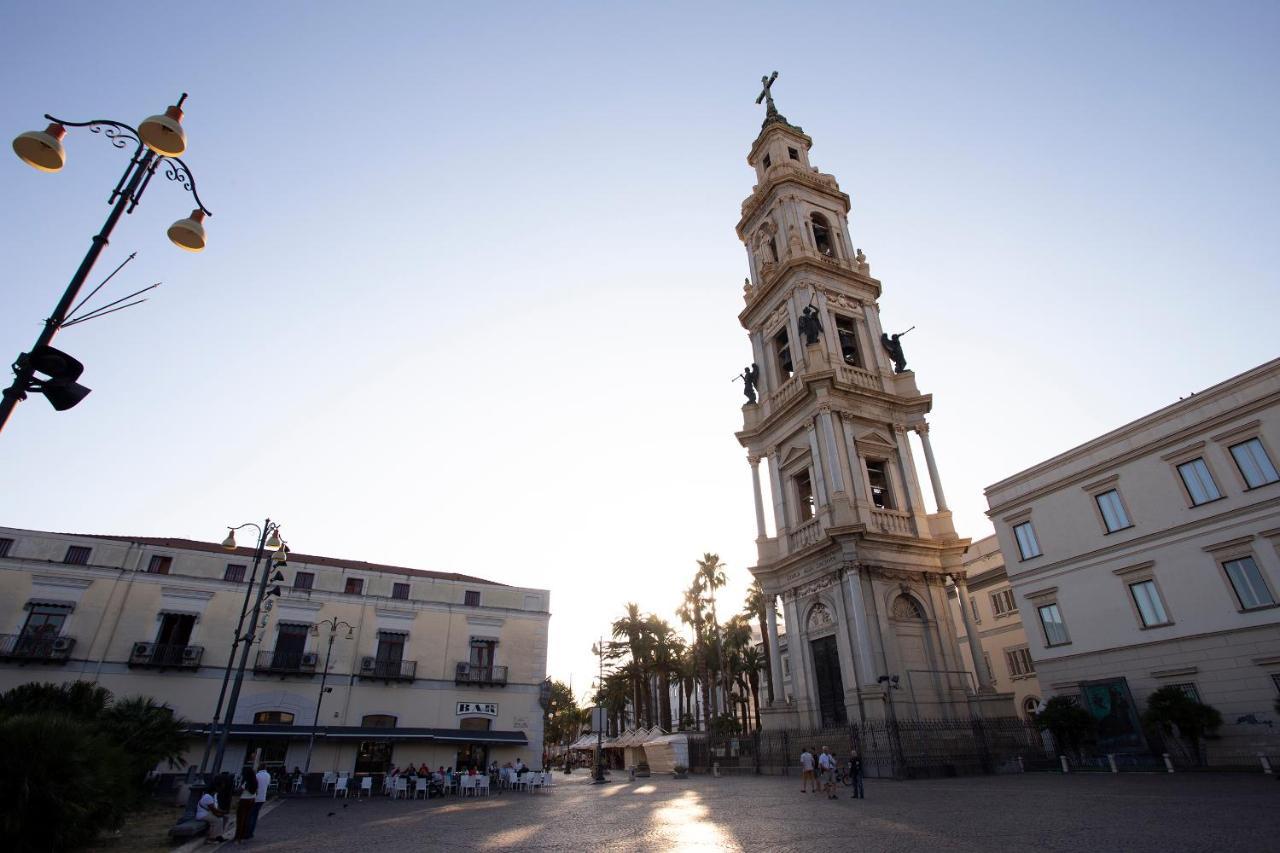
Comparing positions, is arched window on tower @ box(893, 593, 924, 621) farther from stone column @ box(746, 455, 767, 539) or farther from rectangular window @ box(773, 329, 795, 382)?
rectangular window @ box(773, 329, 795, 382)

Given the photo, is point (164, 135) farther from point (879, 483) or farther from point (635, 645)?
point (635, 645)

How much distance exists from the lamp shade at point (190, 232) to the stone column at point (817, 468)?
2240 cm

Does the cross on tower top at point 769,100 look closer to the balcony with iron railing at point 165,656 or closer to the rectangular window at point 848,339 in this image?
the rectangular window at point 848,339

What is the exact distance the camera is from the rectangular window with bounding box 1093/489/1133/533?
22.8 meters

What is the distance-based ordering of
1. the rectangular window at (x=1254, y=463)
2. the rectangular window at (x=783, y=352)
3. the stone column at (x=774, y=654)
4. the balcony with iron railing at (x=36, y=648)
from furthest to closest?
1. the rectangular window at (x=783, y=352)
2. the stone column at (x=774, y=654)
3. the balcony with iron railing at (x=36, y=648)
4. the rectangular window at (x=1254, y=463)

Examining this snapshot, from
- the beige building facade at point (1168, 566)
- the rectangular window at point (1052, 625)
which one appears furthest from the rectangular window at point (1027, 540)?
the rectangular window at point (1052, 625)

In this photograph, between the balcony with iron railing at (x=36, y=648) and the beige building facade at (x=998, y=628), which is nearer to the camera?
the balcony with iron railing at (x=36, y=648)

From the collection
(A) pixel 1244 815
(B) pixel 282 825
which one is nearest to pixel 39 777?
(B) pixel 282 825

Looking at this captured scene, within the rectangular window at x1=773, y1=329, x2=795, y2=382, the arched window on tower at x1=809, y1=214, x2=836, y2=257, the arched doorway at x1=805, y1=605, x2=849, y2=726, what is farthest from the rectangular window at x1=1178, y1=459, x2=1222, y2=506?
the arched window on tower at x1=809, y1=214, x2=836, y2=257

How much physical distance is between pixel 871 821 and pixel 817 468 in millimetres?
16357

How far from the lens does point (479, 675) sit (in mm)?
31141

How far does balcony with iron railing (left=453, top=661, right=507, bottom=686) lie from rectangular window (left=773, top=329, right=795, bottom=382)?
2015 centimetres

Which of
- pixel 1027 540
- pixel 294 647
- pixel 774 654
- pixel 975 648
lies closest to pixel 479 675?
pixel 294 647

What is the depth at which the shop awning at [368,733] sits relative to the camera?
2594cm
